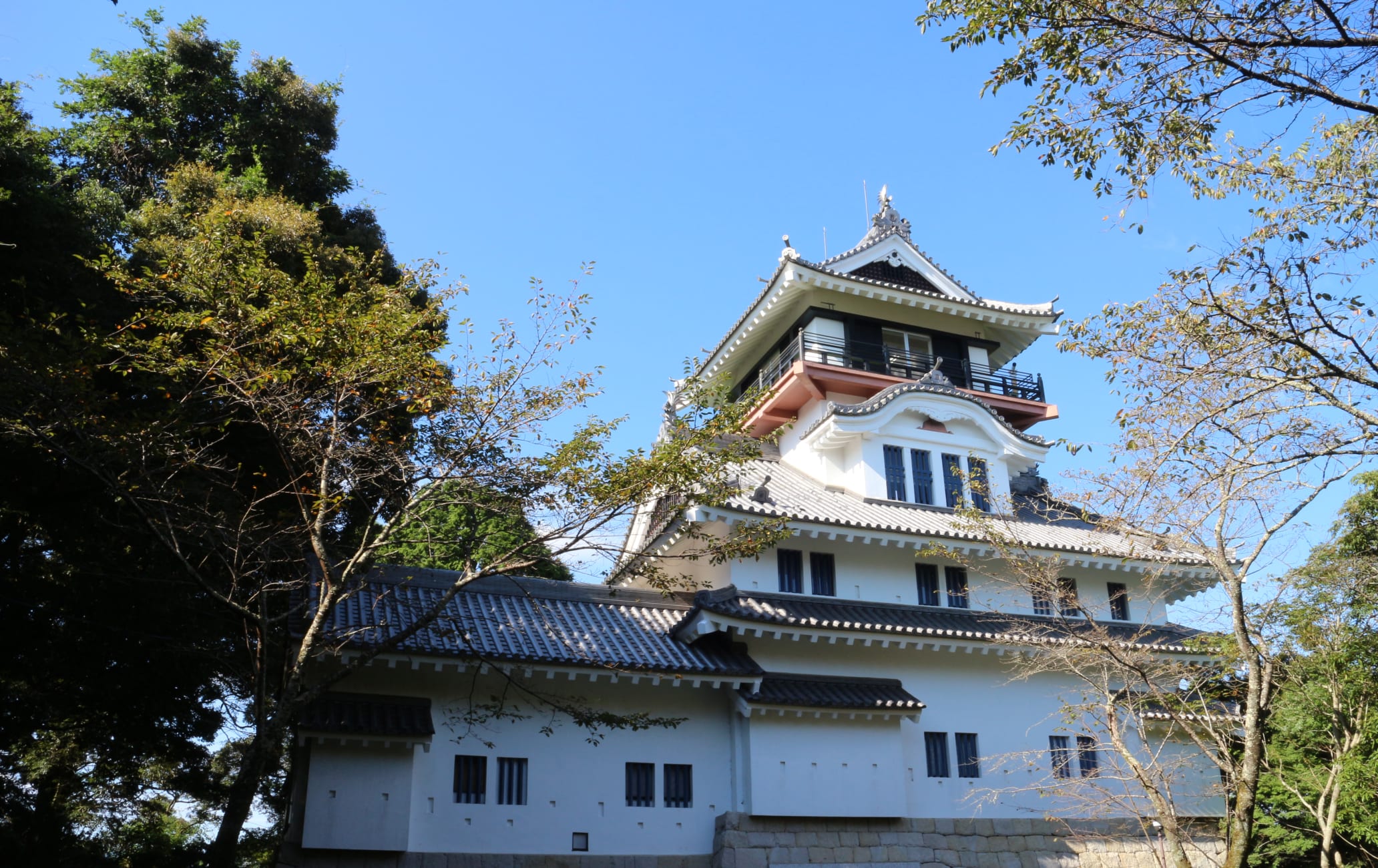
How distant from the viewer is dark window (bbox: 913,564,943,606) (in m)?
19.4

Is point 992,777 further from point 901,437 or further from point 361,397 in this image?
point 361,397

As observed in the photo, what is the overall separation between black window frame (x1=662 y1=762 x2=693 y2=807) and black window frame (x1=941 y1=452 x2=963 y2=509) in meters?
9.29

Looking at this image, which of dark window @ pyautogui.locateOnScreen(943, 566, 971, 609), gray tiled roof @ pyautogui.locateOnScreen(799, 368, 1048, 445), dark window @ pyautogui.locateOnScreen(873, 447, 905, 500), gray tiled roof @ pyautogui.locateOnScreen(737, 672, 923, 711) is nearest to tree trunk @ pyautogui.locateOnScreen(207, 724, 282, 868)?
gray tiled roof @ pyautogui.locateOnScreen(737, 672, 923, 711)

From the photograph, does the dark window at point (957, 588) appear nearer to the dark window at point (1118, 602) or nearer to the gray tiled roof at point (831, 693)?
the gray tiled roof at point (831, 693)

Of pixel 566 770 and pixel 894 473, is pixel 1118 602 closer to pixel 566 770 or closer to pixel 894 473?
pixel 894 473

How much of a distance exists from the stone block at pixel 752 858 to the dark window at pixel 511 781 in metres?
3.49

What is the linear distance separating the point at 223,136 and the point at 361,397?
12.1 m

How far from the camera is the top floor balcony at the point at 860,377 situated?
2331 cm

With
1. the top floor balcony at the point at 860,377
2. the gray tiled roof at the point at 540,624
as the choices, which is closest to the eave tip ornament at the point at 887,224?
the top floor balcony at the point at 860,377

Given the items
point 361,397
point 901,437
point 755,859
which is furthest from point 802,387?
point 361,397

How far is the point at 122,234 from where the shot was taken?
16.8 m

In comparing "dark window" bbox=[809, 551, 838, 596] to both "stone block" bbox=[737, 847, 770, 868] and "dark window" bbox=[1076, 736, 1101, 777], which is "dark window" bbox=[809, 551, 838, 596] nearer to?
"stone block" bbox=[737, 847, 770, 868]

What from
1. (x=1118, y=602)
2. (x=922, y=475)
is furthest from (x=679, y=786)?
(x=1118, y=602)

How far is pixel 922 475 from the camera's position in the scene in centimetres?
2205
